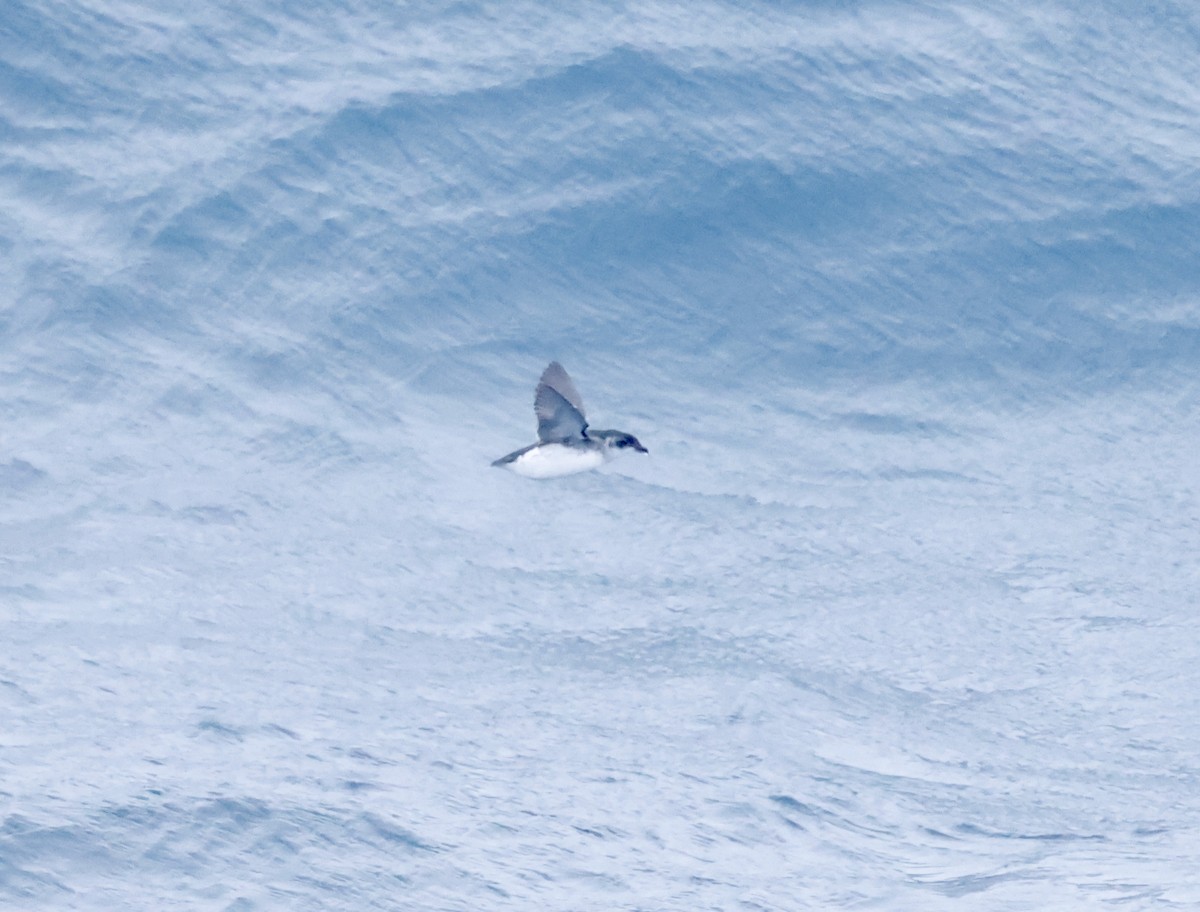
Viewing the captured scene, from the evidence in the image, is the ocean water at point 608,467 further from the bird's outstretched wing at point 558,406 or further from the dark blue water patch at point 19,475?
the bird's outstretched wing at point 558,406

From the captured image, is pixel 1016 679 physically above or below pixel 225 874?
above

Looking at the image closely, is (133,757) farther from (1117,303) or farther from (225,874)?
(1117,303)

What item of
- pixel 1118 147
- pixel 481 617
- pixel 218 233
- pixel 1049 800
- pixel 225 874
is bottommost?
pixel 225 874

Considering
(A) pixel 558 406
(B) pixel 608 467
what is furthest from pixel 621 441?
(B) pixel 608 467

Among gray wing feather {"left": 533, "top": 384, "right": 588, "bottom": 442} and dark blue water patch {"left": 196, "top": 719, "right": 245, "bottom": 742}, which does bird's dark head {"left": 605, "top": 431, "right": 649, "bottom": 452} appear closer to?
gray wing feather {"left": 533, "top": 384, "right": 588, "bottom": 442}

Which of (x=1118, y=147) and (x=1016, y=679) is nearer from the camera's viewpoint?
(x=1016, y=679)

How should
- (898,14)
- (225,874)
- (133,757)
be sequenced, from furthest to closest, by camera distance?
(898,14)
(133,757)
(225,874)

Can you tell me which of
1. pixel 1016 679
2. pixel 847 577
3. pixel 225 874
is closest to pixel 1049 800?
pixel 1016 679
